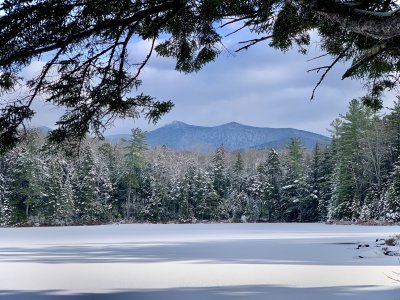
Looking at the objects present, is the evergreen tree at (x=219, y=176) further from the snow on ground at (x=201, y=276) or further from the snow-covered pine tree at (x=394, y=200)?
the snow on ground at (x=201, y=276)

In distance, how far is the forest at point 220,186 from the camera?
119ft

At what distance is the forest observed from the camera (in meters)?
36.1

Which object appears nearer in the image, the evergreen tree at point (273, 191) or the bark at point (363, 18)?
the bark at point (363, 18)

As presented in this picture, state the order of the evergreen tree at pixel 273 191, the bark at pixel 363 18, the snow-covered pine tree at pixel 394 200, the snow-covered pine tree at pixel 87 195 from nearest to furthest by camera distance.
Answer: the bark at pixel 363 18 → the snow-covered pine tree at pixel 394 200 → the snow-covered pine tree at pixel 87 195 → the evergreen tree at pixel 273 191

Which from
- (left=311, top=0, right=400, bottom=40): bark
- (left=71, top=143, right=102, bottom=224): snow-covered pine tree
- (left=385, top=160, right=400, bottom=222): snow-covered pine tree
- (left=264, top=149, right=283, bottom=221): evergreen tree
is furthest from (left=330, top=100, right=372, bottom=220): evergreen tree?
(left=311, top=0, right=400, bottom=40): bark

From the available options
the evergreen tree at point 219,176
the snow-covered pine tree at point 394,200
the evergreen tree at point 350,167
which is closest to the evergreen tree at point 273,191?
the evergreen tree at point 219,176

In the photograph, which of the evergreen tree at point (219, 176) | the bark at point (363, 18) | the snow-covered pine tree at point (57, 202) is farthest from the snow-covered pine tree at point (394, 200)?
the bark at point (363, 18)

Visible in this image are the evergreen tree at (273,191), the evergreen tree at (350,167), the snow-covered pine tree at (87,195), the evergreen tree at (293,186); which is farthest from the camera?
the evergreen tree at (273,191)

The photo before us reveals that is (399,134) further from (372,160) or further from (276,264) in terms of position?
(276,264)

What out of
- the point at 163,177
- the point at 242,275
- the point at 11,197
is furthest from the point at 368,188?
the point at 242,275

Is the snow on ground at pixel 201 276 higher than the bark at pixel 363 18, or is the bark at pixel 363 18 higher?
the bark at pixel 363 18

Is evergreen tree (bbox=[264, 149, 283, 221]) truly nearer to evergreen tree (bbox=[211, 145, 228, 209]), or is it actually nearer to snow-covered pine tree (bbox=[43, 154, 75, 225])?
evergreen tree (bbox=[211, 145, 228, 209])

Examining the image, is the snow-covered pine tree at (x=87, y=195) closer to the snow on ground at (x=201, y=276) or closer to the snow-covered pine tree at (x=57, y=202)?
the snow-covered pine tree at (x=57, y=202)

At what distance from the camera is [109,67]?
150 inches
